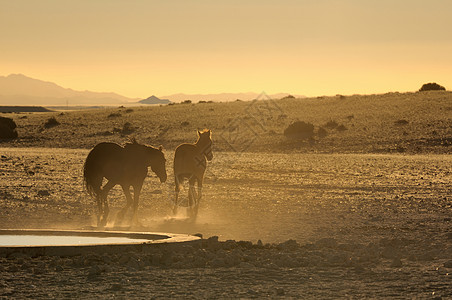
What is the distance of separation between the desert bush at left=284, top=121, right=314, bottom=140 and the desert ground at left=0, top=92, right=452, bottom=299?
2070 millimetres

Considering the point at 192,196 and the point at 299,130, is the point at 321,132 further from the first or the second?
the point at 192,196

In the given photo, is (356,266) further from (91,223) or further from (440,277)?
(91,223)

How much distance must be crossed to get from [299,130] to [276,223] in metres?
29.3

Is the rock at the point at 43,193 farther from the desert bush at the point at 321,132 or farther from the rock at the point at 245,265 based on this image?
the desert bush at the point at 321,132

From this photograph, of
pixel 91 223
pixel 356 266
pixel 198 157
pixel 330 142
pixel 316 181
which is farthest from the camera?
pixel 330 142

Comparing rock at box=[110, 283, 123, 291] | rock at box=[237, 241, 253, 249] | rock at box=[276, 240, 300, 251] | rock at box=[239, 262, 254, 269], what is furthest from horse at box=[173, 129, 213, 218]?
rock at box=[110, 283, 123, 291]

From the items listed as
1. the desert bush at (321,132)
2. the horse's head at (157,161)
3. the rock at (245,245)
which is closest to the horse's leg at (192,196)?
the horse's head at (157,161)

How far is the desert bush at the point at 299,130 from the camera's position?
42.8 metres

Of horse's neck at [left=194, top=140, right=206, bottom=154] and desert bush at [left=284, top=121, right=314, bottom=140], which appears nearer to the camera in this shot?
horse's neck at [left=194, top=140, right=206, bottom=154]

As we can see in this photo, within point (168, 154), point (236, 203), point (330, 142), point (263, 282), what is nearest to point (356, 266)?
point (263, 282)

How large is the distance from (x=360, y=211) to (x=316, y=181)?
6902mm

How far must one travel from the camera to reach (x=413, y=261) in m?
10.7

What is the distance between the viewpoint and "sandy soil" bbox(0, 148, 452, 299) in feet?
29.2

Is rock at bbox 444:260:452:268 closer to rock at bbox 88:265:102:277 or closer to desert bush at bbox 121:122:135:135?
rock at bbox 88:265:102:277
